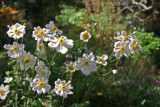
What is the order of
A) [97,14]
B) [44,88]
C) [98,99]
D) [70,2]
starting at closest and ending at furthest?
1. [44,88]
2. [98,99]
3. [97,14]
4. [70,2]

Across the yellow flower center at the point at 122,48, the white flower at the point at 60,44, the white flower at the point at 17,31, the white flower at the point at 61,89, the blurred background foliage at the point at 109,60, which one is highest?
the white flower at the point at 17,31

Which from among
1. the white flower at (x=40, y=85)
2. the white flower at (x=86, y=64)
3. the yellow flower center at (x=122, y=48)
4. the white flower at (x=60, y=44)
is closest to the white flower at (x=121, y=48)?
the yellow flower center at (x=122, y=48)

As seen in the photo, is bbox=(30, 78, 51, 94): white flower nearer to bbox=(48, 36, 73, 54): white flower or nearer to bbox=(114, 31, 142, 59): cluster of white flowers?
bbox=(48, 36, 73, 54): white flower

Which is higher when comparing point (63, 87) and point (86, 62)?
point (86, 62)

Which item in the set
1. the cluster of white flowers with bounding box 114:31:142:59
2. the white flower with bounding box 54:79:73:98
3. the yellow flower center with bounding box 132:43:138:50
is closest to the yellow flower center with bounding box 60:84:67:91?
the white flower with bounding box 54:79:73:98

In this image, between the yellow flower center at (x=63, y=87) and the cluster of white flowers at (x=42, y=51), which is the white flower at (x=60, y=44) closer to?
the cluster of white flowers at (x=42, y=51)

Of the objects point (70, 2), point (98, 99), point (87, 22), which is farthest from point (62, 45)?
point (70, 2)

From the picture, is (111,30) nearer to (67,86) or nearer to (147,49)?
(147,49)

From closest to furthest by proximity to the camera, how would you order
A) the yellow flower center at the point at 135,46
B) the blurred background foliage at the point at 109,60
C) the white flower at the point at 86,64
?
the white flower at the point at 86,64, the yellow flower center at the point at 135,46, the blurred background foliage at the point at 109,60

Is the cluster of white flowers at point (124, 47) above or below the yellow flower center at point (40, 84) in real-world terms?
above

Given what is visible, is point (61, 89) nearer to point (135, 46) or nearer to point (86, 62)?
point (86, 62)

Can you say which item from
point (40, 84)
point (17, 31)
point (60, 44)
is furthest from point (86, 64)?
point (17, 31)
